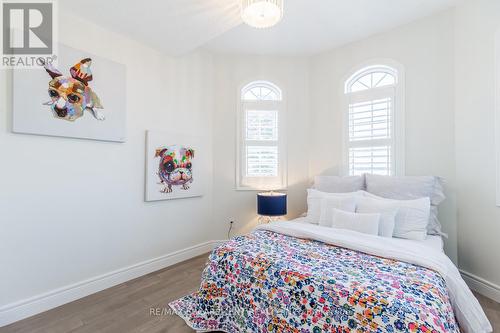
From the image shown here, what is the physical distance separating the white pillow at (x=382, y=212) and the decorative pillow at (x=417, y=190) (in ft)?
1.15

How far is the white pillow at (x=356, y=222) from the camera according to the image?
7.03ft

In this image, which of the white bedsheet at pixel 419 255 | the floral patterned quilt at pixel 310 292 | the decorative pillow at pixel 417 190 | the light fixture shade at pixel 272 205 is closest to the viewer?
the floral patterned quilt at pixel 310 292

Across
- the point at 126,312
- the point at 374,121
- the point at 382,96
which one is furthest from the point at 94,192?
the point at 382,96

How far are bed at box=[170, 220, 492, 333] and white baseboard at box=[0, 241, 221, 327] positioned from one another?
85 cm

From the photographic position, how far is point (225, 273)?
5.99 ft

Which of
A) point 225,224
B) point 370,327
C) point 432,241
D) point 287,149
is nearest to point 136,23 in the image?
point 287,149

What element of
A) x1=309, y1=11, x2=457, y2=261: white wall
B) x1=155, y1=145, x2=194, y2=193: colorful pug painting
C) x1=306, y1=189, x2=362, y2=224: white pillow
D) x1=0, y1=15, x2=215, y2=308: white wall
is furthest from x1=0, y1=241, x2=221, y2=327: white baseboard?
x1=309, y1=11, x2=457, y2=261: white wall

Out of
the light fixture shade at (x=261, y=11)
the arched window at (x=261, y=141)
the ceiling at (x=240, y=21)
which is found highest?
the ceiling at (x=240, y=21)

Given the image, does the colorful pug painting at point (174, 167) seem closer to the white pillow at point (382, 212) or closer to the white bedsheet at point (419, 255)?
the white bedsheet at point (419, 255)

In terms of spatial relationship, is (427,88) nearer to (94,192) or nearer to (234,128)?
(234,128)

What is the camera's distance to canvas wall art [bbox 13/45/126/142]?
1.97 metres

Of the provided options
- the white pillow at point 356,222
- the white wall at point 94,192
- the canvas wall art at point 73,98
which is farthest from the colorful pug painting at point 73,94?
the white pillow at point 356,222

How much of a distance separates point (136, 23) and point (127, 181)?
1.62 meters

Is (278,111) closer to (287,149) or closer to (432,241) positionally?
(287,149)
